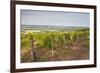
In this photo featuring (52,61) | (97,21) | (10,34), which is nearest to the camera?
(10,34)

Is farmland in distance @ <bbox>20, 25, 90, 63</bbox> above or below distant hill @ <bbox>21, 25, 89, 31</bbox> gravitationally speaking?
below

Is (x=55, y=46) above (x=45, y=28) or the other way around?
→ the other way around

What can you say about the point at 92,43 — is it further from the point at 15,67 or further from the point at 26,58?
the point at 15,67

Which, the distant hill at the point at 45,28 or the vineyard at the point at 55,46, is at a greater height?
the distant hill at the point at 45,28

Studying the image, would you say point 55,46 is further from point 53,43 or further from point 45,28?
point 45,28

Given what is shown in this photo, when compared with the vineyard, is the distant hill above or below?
above

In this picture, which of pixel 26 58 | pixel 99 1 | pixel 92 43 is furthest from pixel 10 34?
pixel 99 1

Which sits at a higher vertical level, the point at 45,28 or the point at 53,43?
the point at 45,28

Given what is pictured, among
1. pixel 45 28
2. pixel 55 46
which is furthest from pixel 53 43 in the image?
pixel 45 28
